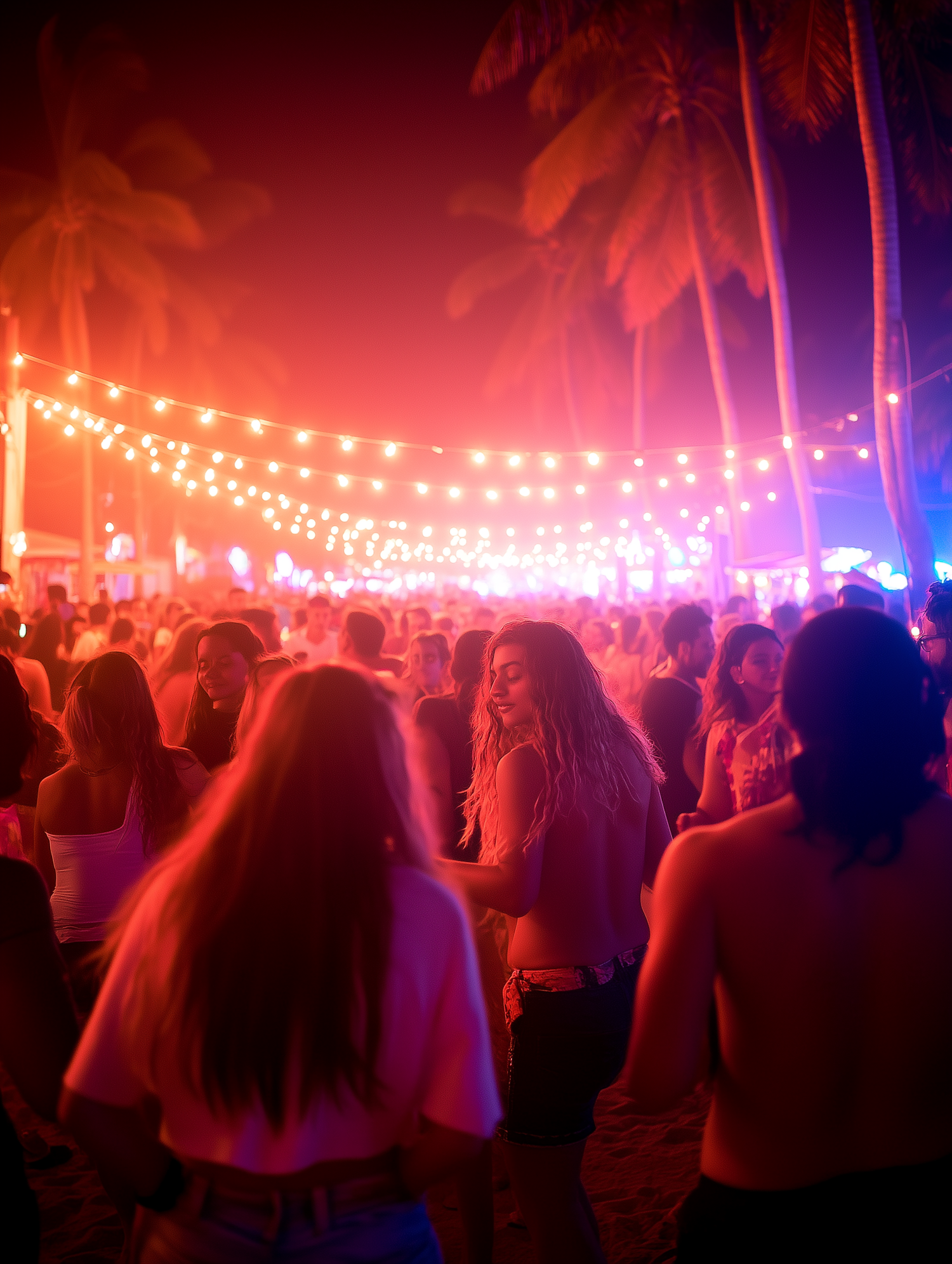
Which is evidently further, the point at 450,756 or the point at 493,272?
the point at 493,272

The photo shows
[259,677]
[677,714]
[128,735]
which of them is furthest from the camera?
[677,714]

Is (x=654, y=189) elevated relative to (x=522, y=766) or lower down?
elevated

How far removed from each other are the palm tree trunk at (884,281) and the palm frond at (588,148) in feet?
39.2

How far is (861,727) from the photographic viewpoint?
159 centimetres

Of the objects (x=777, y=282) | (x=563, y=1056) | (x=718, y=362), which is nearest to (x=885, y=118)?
(x=777, y=282)

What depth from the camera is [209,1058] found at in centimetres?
143

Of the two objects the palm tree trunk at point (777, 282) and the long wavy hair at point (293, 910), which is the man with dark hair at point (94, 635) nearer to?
the long wavy hair at point (293, 910)

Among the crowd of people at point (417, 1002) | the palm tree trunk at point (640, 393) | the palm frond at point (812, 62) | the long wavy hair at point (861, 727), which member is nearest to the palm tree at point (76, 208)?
the palm tree trunk at point (640, 393)

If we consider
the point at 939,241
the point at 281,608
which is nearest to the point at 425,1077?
the point at 281,608

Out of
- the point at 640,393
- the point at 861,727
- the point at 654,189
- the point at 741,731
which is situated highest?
the point at 654,189

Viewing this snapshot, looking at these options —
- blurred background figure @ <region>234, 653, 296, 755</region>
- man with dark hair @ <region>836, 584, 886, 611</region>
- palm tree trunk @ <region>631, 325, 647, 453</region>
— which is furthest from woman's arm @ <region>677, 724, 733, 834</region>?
palm tree trunk @ <region>631, 325, 647, 453</region>

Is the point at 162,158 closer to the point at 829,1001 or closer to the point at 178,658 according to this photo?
the point at 178,658

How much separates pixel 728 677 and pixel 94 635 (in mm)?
7071

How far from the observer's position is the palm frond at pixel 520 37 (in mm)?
19562
